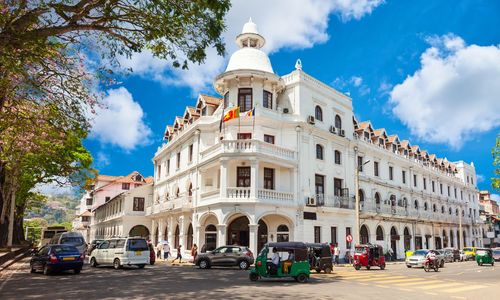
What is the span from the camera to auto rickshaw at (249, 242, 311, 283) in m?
17.1

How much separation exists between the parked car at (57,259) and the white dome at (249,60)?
1836 centimetres

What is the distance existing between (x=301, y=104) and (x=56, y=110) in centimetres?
1925

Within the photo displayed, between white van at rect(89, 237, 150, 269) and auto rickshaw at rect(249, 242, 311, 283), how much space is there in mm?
8571

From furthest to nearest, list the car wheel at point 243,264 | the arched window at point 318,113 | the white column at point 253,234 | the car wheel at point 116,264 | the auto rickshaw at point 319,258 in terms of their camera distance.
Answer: the arched window at point 318,113 → the white column at point 253,234 → the car wheel at point 243,264 → the car wheel at point 116,264 → the auto rickshaw at point 319,258

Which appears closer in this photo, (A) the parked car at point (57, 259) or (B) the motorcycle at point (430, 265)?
(A) the parked car at point (57, 259)

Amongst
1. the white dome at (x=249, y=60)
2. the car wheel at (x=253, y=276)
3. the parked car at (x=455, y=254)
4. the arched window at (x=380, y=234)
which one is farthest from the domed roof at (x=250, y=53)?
the parked car at (x=455, y=254)

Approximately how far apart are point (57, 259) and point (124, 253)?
164 inches

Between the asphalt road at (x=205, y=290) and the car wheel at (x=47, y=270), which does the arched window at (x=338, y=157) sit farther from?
the car wheel at (x=47, y=270)

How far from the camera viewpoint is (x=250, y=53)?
3366 centimetres

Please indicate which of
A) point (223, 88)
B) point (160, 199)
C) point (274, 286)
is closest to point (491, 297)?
point (274, 286)

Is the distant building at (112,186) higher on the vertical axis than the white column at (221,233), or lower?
higher

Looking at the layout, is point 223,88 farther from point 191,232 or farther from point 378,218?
point 378,218

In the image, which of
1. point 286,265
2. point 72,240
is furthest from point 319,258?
point 72,240

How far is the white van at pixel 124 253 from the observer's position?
23.1 metres
